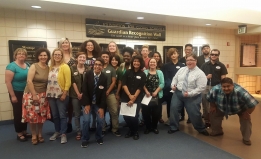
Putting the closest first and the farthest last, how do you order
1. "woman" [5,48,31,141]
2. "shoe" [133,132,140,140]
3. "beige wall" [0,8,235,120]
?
"woman" [5,48,31,141], "shoe" [133,132,140,140], "beige wall" [0,8,235,120]

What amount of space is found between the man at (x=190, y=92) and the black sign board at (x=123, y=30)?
2.11 m

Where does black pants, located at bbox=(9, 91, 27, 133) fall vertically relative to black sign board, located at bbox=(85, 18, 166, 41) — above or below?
below

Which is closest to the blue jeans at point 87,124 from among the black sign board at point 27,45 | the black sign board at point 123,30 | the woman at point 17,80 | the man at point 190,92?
the woman at point 17,80

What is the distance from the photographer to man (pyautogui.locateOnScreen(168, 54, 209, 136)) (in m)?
3.17

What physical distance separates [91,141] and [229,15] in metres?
4.69

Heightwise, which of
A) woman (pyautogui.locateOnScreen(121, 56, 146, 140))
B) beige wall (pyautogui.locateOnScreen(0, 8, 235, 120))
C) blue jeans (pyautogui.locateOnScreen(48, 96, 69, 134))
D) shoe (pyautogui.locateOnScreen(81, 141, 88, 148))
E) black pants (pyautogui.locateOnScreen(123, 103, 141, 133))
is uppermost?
beige wall (pyautogui.locateOnScreen(0, 8, 235, 120))

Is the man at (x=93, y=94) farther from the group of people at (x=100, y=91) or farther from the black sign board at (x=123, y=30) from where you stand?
the black sign board at (x=123, y=30)

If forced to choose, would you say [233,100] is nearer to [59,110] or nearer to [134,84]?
[134,84]

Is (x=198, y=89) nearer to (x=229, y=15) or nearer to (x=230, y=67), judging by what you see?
(x=229, y=15)

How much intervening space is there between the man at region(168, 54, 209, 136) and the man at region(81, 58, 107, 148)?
4.13 feet

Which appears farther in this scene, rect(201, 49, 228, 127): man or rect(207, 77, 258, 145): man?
rect(201, 49, 228, 127): man

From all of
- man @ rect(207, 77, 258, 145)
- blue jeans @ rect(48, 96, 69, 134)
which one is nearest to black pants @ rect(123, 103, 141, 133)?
blue jeans @ rect(48, 96, 69, 134)

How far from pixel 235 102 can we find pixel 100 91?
1942 mm

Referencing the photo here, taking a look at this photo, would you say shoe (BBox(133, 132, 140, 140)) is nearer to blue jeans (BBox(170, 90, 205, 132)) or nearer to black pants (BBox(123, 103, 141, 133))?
black pants (BBox(123, 103, 141, 133))
